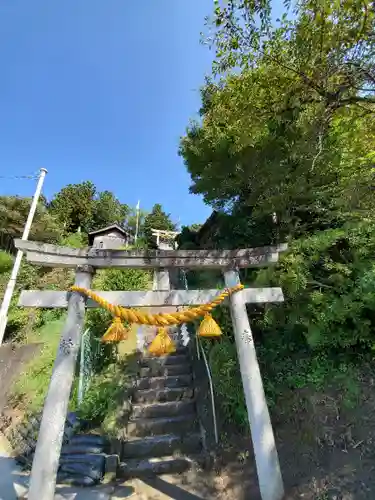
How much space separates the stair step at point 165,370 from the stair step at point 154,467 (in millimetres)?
2273

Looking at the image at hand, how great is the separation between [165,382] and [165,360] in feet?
2.74

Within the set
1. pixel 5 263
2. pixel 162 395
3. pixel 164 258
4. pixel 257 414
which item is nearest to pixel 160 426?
pixel 162 395

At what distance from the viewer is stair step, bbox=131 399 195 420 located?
5.72 m

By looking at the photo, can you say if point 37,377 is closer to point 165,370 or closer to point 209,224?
point 165,370

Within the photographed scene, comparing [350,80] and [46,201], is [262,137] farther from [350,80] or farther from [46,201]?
[46,201]

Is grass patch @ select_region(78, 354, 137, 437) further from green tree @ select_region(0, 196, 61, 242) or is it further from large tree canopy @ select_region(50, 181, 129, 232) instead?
large tree canopy @ select_region(50, 181, 129, 232)

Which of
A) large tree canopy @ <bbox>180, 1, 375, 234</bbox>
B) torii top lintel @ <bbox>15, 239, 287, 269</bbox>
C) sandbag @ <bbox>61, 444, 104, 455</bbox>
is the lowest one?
sandbag @ <bbox>61, 444, 104, 455</bbox>

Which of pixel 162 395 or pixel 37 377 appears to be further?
pixel 37 377

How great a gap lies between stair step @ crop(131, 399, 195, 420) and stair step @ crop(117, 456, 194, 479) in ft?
3.51

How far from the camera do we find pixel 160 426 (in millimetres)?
5398

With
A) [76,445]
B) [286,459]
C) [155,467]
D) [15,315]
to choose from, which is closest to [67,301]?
[76,445]

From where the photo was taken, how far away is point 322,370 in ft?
13.1

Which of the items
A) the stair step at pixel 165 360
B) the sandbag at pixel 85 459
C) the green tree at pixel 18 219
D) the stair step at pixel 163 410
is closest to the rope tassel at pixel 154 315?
the sandbag at pixel 85 459

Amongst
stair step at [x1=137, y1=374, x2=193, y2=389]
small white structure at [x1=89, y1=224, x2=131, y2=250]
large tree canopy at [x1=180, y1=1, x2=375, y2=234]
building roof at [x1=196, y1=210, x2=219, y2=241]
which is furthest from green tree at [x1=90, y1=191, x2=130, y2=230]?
stair step at [x1=137, y1=374, x2=193, y2=389]
